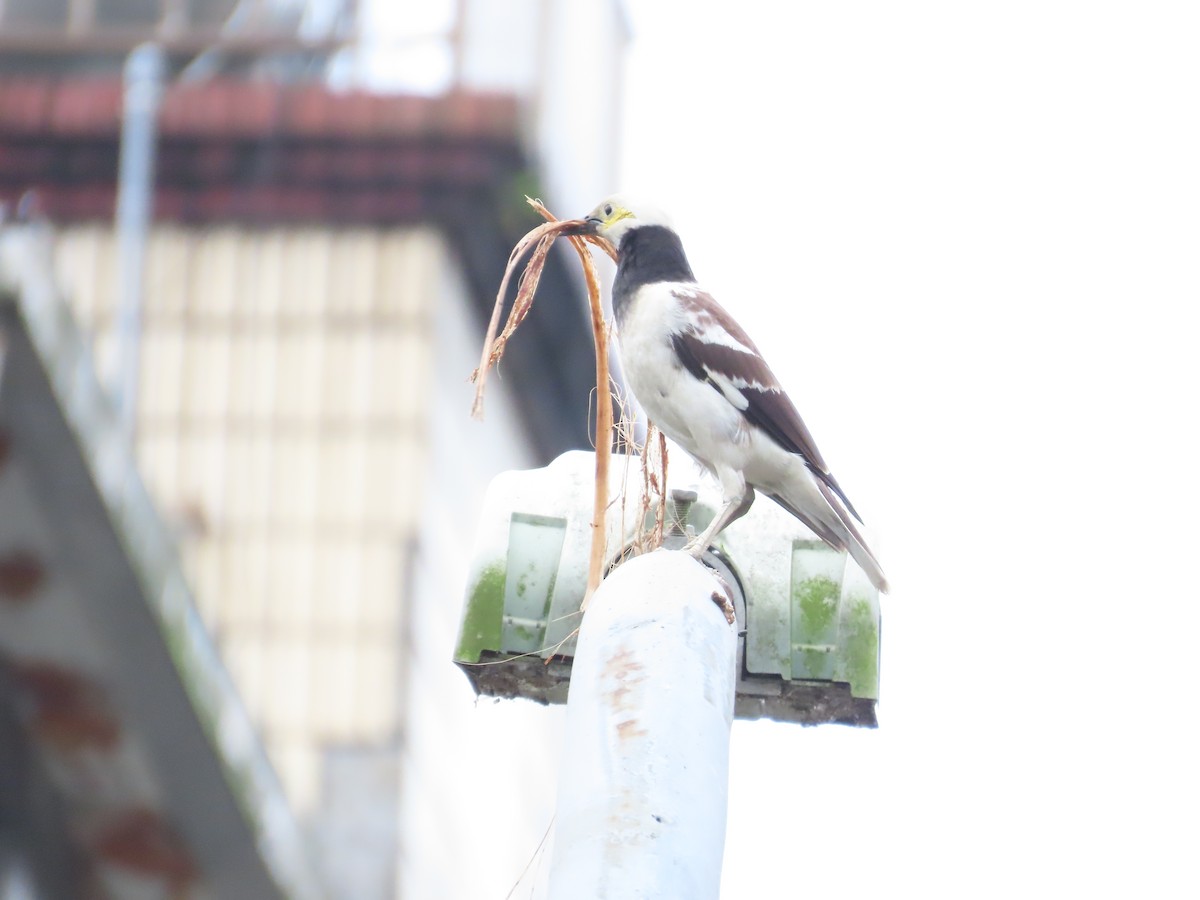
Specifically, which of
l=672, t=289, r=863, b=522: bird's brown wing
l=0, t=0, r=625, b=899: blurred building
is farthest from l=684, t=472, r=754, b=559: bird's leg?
l=0, t=0, r=625, b=899: blurred building

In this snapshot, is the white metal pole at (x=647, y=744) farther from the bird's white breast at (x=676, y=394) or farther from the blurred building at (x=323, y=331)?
the blurred building at (x=323, y=331)

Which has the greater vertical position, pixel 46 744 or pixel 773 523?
pixel 773 523

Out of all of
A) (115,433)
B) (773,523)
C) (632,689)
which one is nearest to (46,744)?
(115,433)

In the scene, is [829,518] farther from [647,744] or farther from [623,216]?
[647,744]

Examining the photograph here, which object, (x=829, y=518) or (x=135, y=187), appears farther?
(x=135, y=187)

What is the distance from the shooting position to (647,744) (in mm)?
3232

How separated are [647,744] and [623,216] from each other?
3124 mm

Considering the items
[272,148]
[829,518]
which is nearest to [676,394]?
[829,518]

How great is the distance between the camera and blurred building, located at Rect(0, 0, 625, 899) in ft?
50.1

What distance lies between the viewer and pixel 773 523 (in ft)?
18.3

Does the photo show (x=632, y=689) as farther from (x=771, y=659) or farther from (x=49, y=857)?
(x=49, y=857)

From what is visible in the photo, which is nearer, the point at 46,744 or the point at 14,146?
the point at 46,744

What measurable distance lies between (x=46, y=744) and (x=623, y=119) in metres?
15.7

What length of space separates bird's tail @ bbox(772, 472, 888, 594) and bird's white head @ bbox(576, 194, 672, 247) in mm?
826
